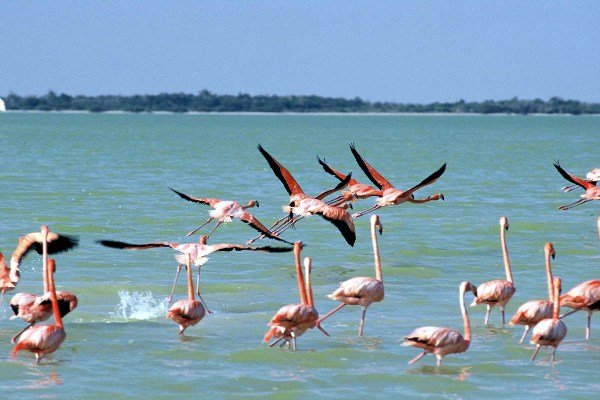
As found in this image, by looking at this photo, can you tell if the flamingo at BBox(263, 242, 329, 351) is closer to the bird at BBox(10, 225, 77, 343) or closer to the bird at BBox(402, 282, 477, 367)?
the bird at BBox(402, 282, 477, 367)

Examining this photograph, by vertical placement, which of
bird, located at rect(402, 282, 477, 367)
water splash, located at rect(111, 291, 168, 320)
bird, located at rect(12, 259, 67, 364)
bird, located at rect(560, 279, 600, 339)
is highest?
bird, located at rect(560, 279, 600, 339)

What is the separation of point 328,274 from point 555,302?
555cm

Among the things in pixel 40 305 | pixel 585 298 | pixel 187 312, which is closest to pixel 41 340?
pixel 40 305

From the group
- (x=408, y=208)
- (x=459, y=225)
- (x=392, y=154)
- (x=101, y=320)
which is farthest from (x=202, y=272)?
(x=392, y=154)

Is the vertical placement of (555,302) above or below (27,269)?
above

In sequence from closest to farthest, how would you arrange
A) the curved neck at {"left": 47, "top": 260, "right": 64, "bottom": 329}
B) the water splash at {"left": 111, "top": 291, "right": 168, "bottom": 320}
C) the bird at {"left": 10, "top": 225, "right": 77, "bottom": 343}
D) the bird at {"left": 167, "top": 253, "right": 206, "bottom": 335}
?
the curved neck at {"left": 47, "top": 260, "right": 64, "bottom": 329}
the bird at {"left": 10, "top": 225, "right": 77, "bottom": 343}
the bird at {"left": 167, "top": 253, "right": 206, "bottom": 335}
the water splash at {"left": 111, "top": 291, "right": 168, "bottom": 320}

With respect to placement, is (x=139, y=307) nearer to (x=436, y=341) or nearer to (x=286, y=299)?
(x=286, y=299)

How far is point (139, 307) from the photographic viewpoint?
41.1ft

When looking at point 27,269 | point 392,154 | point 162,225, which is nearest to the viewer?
point 27,269

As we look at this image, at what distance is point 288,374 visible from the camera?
31.9ft

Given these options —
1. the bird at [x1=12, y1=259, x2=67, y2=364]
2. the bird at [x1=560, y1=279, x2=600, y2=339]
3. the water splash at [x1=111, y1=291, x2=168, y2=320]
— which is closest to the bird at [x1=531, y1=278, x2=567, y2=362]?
the bird at [x1=560, y1=279, x2=600, y2=339]

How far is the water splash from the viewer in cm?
1220

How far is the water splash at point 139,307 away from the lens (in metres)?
12.2

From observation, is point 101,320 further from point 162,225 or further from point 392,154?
point 392,154
